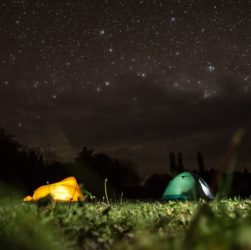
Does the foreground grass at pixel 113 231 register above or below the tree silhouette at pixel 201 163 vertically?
above

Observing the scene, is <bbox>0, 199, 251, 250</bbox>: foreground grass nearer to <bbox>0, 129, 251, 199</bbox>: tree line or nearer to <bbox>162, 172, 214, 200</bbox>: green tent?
<bbox>162, 172, 214, 200</bbox>: green tent

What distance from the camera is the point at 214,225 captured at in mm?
2336

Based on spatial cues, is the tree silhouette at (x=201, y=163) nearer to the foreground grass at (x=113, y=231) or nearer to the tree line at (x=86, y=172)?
the tree line at (x=86, y=172)

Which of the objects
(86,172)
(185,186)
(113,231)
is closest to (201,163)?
(86,172)

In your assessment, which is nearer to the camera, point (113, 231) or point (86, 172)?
point (113, 231)

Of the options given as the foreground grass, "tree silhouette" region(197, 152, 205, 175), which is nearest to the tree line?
"tree silhouette" region(197, 152, 205, 175)

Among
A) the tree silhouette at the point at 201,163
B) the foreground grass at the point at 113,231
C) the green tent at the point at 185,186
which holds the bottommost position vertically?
the tree silhouette at the point at 201,163

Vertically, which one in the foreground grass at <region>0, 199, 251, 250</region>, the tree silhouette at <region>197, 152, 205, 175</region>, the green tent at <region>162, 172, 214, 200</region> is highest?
the foreground grass at <region>0, 199, 251, 250</region>

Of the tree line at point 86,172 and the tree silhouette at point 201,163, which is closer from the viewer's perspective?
the tree line at point 86,172

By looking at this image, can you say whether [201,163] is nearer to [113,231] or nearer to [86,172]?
[86,172]

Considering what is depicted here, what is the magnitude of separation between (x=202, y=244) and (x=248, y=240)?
0.25 metres

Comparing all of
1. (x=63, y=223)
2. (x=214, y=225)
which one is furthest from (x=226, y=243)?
(x=63, y=223)

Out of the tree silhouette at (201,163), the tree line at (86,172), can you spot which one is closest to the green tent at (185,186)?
the tree line at (86,172)

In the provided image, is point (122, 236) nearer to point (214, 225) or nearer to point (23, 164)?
point (214, 225)
